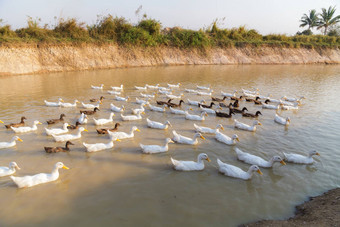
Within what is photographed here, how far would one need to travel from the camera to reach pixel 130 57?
1237 inches

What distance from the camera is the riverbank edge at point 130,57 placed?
2384 cm

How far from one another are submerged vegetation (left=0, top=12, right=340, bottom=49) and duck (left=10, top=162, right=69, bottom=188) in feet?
75.3

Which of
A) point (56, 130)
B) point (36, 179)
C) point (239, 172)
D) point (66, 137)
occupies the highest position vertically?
point (56, 130)

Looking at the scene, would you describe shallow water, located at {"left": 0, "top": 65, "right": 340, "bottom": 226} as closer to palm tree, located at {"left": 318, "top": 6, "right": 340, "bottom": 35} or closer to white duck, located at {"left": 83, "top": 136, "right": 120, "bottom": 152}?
white duck, located at {"left": 83, "top": 136, "right": 120, "bottom": 152}

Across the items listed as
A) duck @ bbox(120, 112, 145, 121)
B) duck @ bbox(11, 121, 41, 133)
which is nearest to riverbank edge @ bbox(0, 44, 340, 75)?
duck @ bbox(11, 121, 41, 133)

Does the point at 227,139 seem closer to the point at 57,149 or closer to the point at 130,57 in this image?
the point at 57,149

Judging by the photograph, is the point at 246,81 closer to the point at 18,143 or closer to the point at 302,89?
the point at 302,89

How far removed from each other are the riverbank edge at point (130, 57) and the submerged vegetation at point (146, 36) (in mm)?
848

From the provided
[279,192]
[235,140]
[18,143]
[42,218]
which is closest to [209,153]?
[235,140]

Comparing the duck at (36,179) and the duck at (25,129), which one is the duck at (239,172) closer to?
the duck at (36,179)

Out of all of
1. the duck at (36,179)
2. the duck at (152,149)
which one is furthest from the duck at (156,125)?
the duck at (36,179)

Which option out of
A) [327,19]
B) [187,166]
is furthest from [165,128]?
[327,19]

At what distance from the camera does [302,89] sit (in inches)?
779

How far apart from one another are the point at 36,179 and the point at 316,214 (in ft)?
22.1
